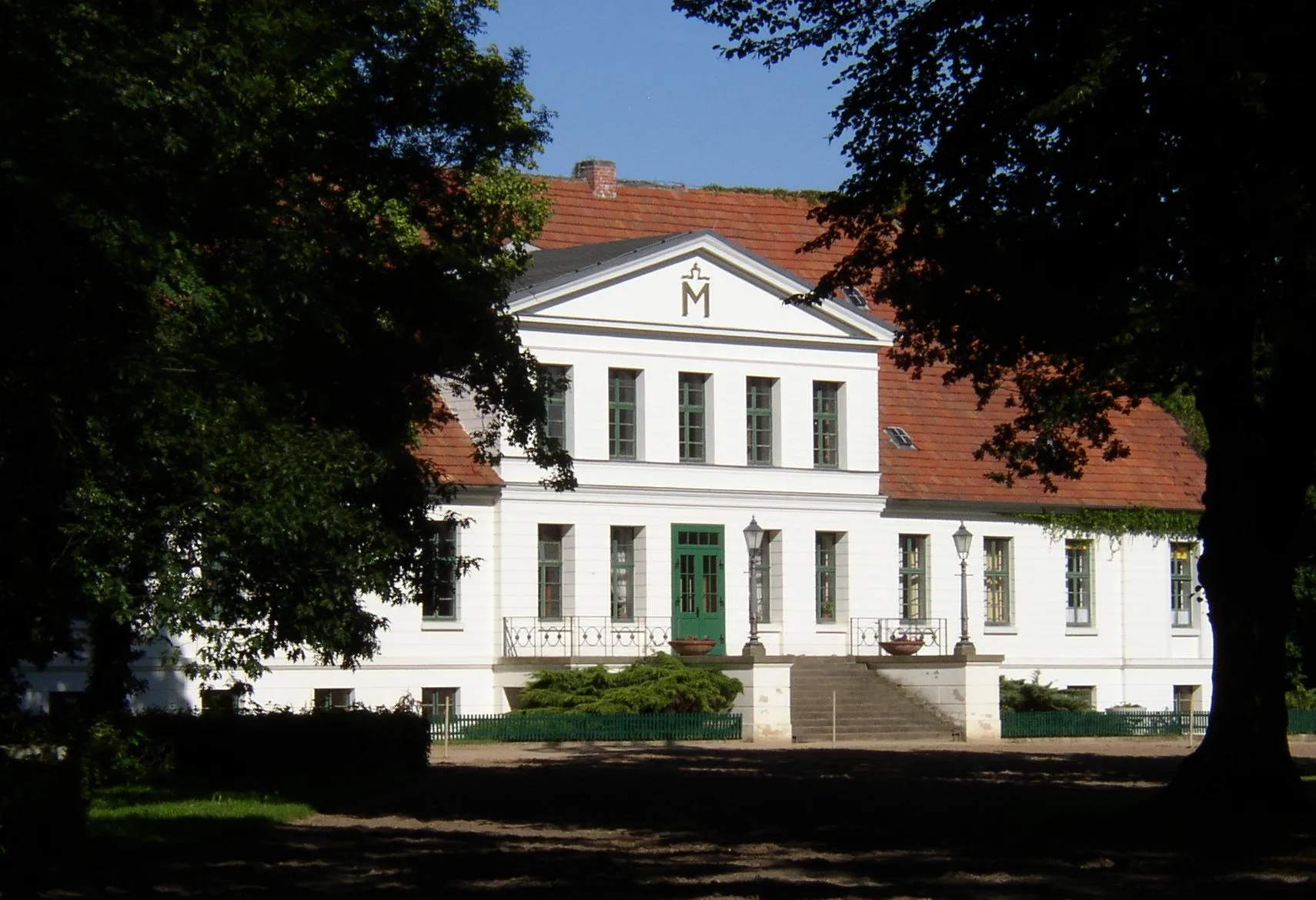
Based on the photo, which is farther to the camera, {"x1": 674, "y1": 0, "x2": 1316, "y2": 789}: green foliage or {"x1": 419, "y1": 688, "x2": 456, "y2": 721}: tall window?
{"x1": 419, "y1": 688, "x2": 456, "y2": 721}: tall window

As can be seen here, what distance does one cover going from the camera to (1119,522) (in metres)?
44.5

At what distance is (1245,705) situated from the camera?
17844 mm

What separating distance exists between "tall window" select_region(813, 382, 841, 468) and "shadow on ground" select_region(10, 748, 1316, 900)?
1807 cm

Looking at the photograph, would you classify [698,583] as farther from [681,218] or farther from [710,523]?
[681,218]

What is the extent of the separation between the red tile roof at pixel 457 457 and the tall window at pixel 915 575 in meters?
9.49

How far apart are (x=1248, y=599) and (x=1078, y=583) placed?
27.2m

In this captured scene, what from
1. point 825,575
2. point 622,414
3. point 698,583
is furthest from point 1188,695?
point 622,414

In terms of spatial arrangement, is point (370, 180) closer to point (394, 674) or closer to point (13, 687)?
point (13, 687)

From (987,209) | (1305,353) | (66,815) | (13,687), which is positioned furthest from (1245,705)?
(13,687)

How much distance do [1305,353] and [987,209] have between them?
9.65 ft

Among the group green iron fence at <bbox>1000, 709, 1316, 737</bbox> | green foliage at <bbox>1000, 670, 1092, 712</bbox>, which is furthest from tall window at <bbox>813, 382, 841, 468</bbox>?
green iron fence at <bbox>1000, 709, 1316, 737</bbox>

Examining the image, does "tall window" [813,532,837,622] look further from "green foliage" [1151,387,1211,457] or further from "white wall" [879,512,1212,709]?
"green foliage" [1151,387,1211,457]

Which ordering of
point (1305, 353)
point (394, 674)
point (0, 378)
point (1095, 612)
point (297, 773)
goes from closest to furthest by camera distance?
point (0, 378), point (1305, 353), point (297, 773), point (394, 674), point (1095, 612)

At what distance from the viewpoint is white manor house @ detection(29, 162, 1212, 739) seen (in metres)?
38.5
